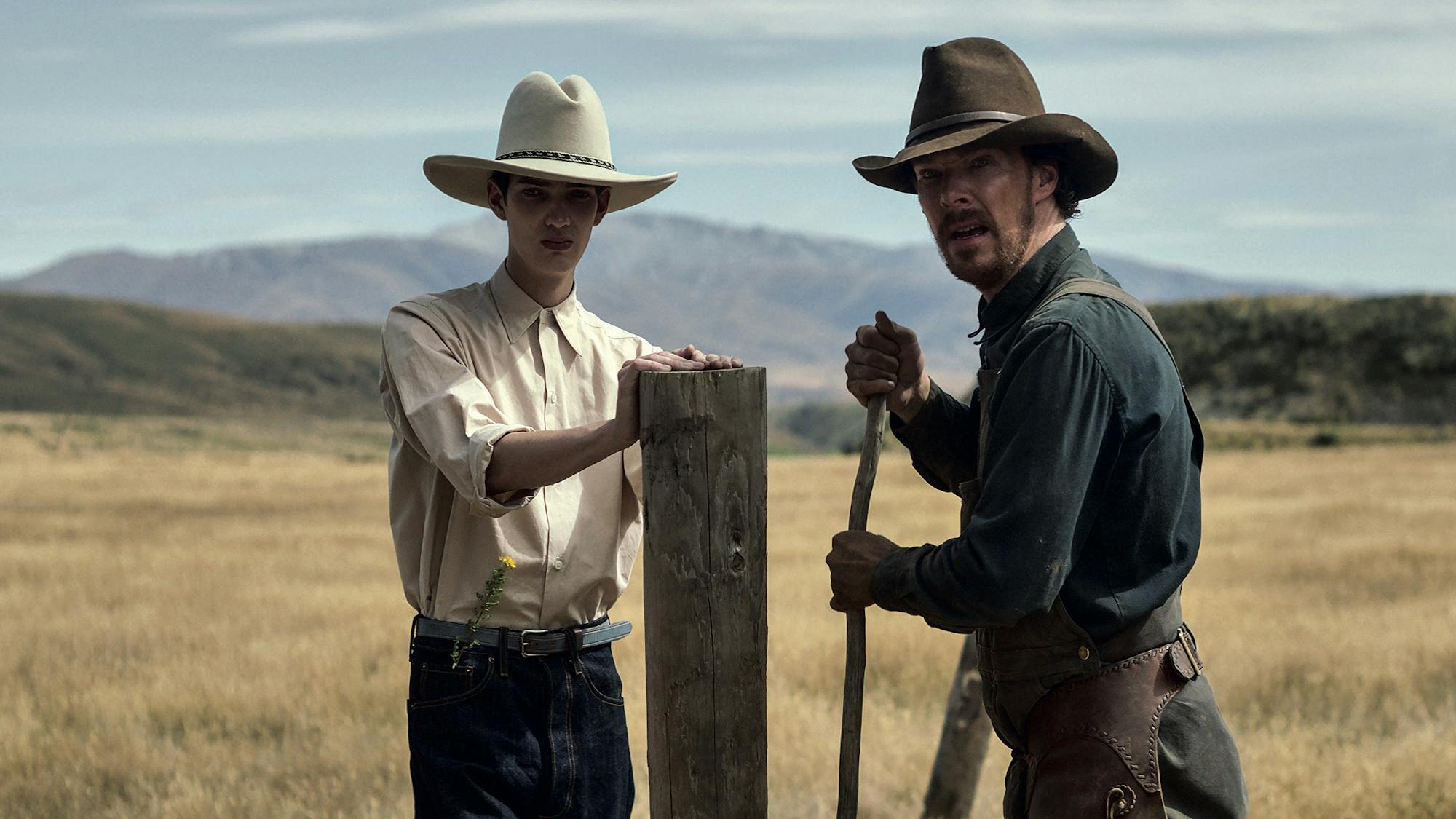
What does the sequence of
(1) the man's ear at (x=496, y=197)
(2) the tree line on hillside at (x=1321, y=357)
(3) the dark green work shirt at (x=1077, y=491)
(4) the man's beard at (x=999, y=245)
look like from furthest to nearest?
(2) the tree line on hillside at (x=1321, y=357) → (1) the man's ear at (x=496, y=197) → (4) the man's beard at (x=999, y=245) → (3) the dark green work shirt at (x=1077, y=491)

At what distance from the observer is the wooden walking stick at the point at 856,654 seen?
11.1 ft

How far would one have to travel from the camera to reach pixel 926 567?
301cm

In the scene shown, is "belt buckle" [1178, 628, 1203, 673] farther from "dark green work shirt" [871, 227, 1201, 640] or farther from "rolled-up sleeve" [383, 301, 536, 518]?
"rolled-up sleeve" [383, 301, 536, 518]

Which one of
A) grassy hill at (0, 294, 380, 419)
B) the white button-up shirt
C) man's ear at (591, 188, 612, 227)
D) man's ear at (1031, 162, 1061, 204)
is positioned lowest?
grassy hill at (0, 294, 380, 419)

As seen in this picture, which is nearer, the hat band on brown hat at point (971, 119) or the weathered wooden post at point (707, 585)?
the weathered wooden post at point (707, 585)

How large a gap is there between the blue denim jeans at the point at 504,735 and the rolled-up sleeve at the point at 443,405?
1.44ft

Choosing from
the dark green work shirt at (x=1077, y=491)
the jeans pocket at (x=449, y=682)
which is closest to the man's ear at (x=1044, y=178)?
the dark green work shirt at (x=1077, y=491)

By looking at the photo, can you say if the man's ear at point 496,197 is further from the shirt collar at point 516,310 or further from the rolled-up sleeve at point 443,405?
the rolled-up sleeve at point 443,405

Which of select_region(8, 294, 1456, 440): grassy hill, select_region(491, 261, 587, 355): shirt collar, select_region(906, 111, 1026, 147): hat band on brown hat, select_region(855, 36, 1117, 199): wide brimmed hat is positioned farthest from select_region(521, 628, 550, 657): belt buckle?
select_region(8, 294, 1456, 440): grassy hill

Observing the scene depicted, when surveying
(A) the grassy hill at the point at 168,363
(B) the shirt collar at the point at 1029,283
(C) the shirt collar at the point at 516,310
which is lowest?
(A) the grassy hill at the point at 168,363

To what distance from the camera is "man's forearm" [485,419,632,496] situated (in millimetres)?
3121

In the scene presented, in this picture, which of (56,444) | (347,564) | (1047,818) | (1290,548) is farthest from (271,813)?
(56,444)

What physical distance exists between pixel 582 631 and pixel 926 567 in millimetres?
1032

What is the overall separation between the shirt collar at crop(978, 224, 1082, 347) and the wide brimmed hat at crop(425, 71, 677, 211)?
3.25 feet
